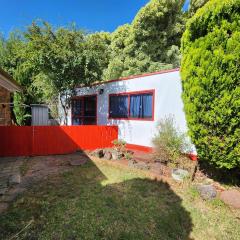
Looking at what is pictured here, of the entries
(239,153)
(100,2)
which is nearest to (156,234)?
(239,153)

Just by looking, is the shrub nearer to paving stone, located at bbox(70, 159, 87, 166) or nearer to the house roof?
paving stone, located at bbox(70, 159, 87, 166)

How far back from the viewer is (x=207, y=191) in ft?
15.3

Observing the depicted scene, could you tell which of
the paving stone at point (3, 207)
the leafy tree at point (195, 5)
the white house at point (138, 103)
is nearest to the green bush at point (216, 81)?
the white house at point (138, 103)

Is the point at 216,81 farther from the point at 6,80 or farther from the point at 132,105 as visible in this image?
the point at 6,80

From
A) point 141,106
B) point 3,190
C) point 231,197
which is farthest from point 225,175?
point 3,190

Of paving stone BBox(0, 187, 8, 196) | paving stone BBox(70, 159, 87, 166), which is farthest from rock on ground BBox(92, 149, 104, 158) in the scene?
paving stone BBox(0, 187, 8, 196)

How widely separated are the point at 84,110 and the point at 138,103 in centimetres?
445

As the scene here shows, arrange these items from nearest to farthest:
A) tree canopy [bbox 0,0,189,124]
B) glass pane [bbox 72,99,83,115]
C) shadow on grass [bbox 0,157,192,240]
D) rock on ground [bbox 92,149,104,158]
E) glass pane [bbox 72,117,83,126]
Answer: shadow on grass [bbox 0,157,192,240] → rock on ground [bbox 92,149,104,158] → tree canopy [bbox 0,0,189,124] → glass pane [bbox 72,99,83,115] → glass pane [bbox 72,117,83,126]

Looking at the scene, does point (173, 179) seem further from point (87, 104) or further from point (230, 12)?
point (87, 104)

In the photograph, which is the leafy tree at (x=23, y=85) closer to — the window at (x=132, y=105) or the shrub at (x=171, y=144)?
the window at (x=132, y=105)

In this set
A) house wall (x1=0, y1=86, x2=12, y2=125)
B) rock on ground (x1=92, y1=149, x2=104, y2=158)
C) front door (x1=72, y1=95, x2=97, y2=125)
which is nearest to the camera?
rock on ground (x1=92, y1=149, x2=104, y2=158)

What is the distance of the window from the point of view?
8.56 meters

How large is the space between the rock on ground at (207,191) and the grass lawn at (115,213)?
14 cm

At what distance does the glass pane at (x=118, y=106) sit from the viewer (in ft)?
31.4
